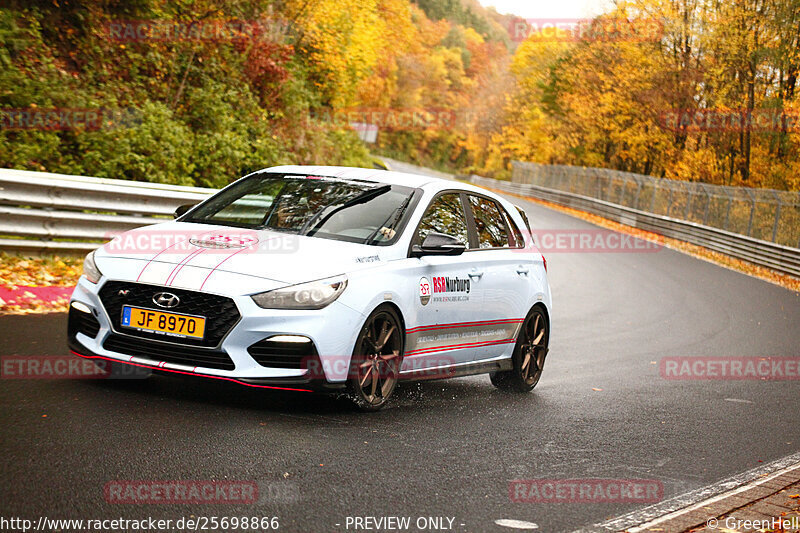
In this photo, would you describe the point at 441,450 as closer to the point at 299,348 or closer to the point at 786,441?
the point at 299,348

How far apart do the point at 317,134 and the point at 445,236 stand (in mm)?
25523

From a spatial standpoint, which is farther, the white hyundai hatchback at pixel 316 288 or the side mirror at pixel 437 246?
the side mirror at pixel 437 246

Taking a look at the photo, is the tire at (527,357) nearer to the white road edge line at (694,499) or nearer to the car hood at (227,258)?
the car hood at (227,258)

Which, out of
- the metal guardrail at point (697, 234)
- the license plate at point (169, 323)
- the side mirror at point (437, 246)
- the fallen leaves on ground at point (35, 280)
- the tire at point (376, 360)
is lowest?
the metal guardrail at point (697, 234)

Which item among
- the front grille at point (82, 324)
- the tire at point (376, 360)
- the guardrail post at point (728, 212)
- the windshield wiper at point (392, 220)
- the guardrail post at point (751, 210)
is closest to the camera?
the front grille at point (82, 324)

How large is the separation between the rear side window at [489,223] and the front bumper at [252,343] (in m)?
2.29

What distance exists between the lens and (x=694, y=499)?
233 inches

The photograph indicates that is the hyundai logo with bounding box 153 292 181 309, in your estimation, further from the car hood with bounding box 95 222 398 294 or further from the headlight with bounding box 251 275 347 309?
the headlight with bounding box 251 275 347 309

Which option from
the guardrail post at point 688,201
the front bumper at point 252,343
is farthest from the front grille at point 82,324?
the guardrail post at point 688,201

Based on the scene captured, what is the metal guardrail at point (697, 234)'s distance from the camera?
2930 centimetres

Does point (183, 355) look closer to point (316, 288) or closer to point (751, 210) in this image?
point (316, 288)

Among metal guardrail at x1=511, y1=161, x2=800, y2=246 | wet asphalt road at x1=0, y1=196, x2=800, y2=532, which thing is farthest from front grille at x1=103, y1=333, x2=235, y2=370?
metal guardrail at x1=511, y1=161, x2=800, y2=246

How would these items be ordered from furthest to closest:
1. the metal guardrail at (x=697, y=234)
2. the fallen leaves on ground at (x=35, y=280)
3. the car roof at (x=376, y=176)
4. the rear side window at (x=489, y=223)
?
the metal guardrail at (x=697, y=234)
the fallen leaves on ground at (x=35, y=280)
the rear side window at (x=489, y=223)
the car roof at (x=376, y=176)

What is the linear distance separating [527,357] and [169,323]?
4021 millimetres
